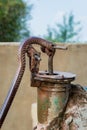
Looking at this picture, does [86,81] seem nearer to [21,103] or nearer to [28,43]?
[21,103]

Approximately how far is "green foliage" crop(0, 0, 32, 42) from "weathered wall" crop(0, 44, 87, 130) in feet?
29.2

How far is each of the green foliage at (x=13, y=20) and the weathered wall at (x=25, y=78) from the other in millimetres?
8897

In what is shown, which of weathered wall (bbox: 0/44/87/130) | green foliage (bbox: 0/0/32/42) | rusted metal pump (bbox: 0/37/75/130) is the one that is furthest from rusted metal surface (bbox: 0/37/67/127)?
green foliage (bbox: 0/0/32/42)

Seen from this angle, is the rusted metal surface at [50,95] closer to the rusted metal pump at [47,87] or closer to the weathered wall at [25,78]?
the rusted metal pump at [47,87]

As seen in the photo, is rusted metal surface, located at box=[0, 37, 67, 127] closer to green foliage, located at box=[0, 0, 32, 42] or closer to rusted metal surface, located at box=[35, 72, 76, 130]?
rusted metal surface, located at box=[35, 72, 76, 130]

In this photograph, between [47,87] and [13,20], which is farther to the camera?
[13,20]

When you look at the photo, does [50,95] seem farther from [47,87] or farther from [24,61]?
[24,61]

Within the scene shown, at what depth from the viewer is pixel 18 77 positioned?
102 centimetres

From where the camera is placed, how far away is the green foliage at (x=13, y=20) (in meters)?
12.5

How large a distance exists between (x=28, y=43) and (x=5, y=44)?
8.00ft

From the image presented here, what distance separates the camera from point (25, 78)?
11.7 feet

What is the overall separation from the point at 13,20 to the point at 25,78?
31.4 feet

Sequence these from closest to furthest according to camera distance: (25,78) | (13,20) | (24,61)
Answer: (24,61) → (25,78) → (13,20)

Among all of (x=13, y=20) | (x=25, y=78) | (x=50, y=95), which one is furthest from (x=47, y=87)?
(x=13, y=20)
